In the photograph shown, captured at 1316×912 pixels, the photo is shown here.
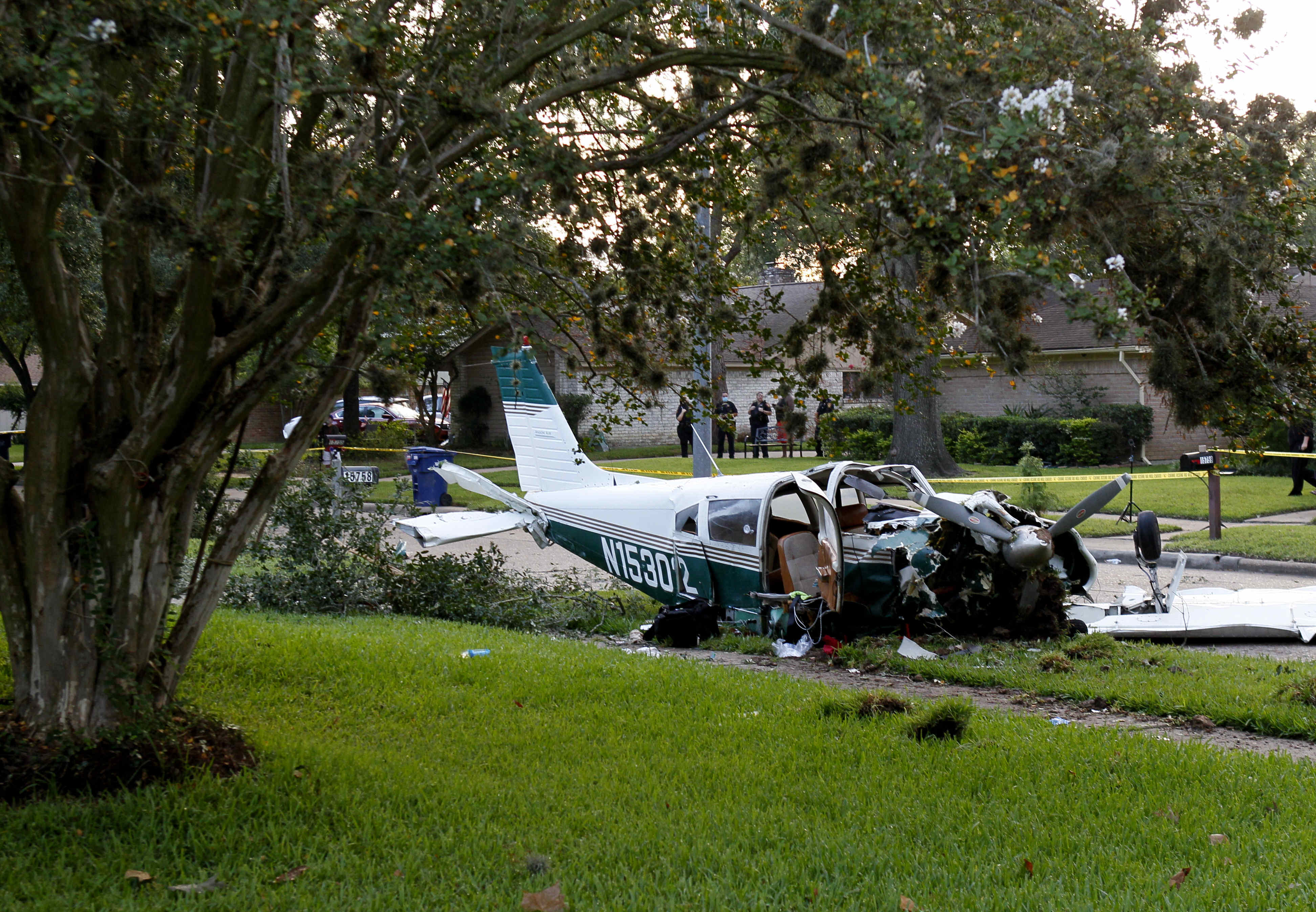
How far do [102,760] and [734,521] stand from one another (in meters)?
6.69

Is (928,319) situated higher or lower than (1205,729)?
higher

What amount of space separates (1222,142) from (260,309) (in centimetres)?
472

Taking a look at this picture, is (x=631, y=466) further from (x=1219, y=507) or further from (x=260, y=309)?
(x=260, y=309)

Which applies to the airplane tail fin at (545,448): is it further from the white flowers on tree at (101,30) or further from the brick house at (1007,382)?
the brick house at (1007,382)

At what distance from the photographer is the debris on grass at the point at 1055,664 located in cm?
853

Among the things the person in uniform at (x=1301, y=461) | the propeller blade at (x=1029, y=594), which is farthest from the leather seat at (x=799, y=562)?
the person in uniform at (x=1301, y=461)

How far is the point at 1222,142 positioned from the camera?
5512 millimetres

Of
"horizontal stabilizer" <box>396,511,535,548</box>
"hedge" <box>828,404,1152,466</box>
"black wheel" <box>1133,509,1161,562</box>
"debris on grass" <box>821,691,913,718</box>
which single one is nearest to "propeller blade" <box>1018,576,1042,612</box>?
"black wheel" <box>1133,509,1161,562</box>

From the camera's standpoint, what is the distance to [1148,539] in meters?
9.79

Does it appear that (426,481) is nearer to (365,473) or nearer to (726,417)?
(365,473)

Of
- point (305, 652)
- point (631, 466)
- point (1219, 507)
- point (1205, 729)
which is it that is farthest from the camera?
point (631, 466)

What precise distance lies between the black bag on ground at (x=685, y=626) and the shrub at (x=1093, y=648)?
3174 millimetres

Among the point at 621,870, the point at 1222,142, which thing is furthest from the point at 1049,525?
the point at 621,870

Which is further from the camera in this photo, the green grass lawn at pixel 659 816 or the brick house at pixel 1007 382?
the brick house at pixel 1007 382
